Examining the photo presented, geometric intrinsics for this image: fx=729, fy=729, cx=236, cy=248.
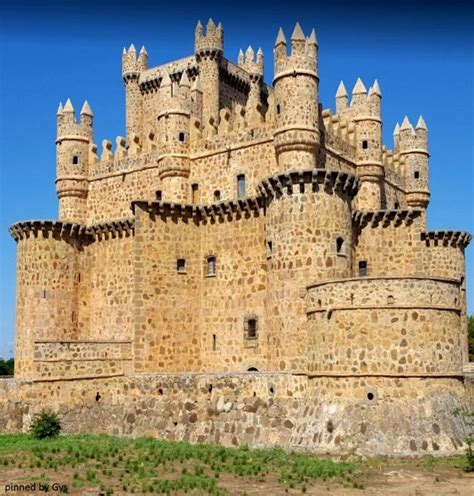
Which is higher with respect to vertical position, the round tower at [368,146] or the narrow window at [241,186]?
the round tower at [368,146]

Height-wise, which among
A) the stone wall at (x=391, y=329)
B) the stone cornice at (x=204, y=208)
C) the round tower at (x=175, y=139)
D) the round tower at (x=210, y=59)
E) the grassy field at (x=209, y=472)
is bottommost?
the grassy field at (x=209, y=472)

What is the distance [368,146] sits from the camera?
34.8 metres

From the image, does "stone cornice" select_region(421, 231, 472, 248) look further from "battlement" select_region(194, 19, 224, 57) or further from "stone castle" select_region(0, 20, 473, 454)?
"battlement" select_region(194, 19, 224, 57)

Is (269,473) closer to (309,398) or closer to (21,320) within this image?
(309,398)

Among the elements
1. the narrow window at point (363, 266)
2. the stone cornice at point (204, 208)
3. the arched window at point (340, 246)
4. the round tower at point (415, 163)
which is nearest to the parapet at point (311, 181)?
the arched window at point (340, 246)

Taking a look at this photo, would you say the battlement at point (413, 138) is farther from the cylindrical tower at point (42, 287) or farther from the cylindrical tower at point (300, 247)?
the cylindrical tower at point (42, 287)

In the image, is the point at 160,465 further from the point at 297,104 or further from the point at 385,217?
the point at 385,217

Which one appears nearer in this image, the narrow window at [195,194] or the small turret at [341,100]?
the narrow window at [195,194]

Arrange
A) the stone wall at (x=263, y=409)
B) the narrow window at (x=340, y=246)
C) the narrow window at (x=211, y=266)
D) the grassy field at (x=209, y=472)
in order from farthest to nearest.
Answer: the narrow window at (x=211, y=266) → the narrow window at (x=340, y=246) → the stone wall at (x=263, y=409) → the grassy field at (x=209, y=472)

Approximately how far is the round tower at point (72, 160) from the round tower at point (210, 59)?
19.7 ft

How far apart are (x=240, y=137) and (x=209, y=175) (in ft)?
7.45

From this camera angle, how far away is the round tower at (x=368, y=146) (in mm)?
34656

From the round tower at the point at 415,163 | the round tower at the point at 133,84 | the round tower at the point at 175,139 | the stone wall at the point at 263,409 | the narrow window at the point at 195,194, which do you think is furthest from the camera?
the round tower at the point at 133,84

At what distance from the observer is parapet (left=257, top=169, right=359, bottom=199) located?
25797mm
